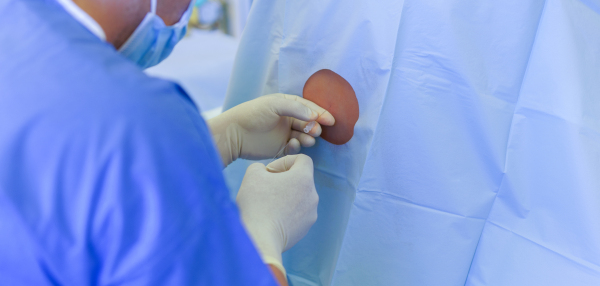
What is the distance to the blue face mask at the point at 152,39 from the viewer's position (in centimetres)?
59

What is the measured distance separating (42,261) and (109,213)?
0.10 metres

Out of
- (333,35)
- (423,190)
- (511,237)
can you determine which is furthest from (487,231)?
(333,35)

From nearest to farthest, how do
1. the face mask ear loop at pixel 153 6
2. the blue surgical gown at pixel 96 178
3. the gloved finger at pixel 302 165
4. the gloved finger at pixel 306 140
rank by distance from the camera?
the blue surgical gown at pixel 96 178 → the face mask ear loop at pixel 153 6 → the gloved finger at pixel 302 165 → the gloved finger at pixel 306 140

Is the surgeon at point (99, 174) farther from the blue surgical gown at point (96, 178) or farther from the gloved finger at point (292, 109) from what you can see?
the gloved finger at point (292, 109)

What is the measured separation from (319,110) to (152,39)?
15.4 inches

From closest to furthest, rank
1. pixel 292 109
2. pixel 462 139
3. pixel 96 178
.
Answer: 1. pixel 96 178
2. pixel 462 139
3. pixel 292 109

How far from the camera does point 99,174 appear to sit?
1.24 feet

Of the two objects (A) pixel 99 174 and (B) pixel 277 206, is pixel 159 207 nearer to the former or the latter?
(A) pixel 99 174

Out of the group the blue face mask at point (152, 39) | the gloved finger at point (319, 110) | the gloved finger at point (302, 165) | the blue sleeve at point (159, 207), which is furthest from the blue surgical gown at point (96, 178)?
the gloved finger at point (319, 110)

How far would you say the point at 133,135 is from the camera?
38 cm

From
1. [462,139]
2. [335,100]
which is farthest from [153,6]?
[462,139]

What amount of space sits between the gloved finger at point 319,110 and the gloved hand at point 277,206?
133mm

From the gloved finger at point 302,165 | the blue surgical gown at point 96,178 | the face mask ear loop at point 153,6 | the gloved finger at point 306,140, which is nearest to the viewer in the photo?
the blue surgical gown at point 96,178

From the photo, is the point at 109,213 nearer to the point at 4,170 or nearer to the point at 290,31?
the point at 4,170
